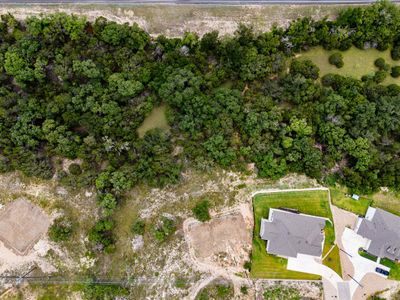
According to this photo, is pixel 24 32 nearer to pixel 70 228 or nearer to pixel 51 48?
pixel 51 48

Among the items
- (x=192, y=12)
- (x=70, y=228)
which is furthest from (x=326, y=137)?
(x=70, y=228)

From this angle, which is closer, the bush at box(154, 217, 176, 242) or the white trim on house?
the bush at box(154, 217, 176, 242)

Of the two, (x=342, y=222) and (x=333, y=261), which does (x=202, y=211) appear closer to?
(x=333, y=261)

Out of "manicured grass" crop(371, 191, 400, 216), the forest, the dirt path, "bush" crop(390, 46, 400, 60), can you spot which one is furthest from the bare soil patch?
"bush" crop(390, 46, 400, 60)

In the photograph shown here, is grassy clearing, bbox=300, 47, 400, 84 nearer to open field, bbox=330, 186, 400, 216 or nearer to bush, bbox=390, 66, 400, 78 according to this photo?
→ bush, bbox=390, 66, 400, 78

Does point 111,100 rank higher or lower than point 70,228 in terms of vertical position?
higher
